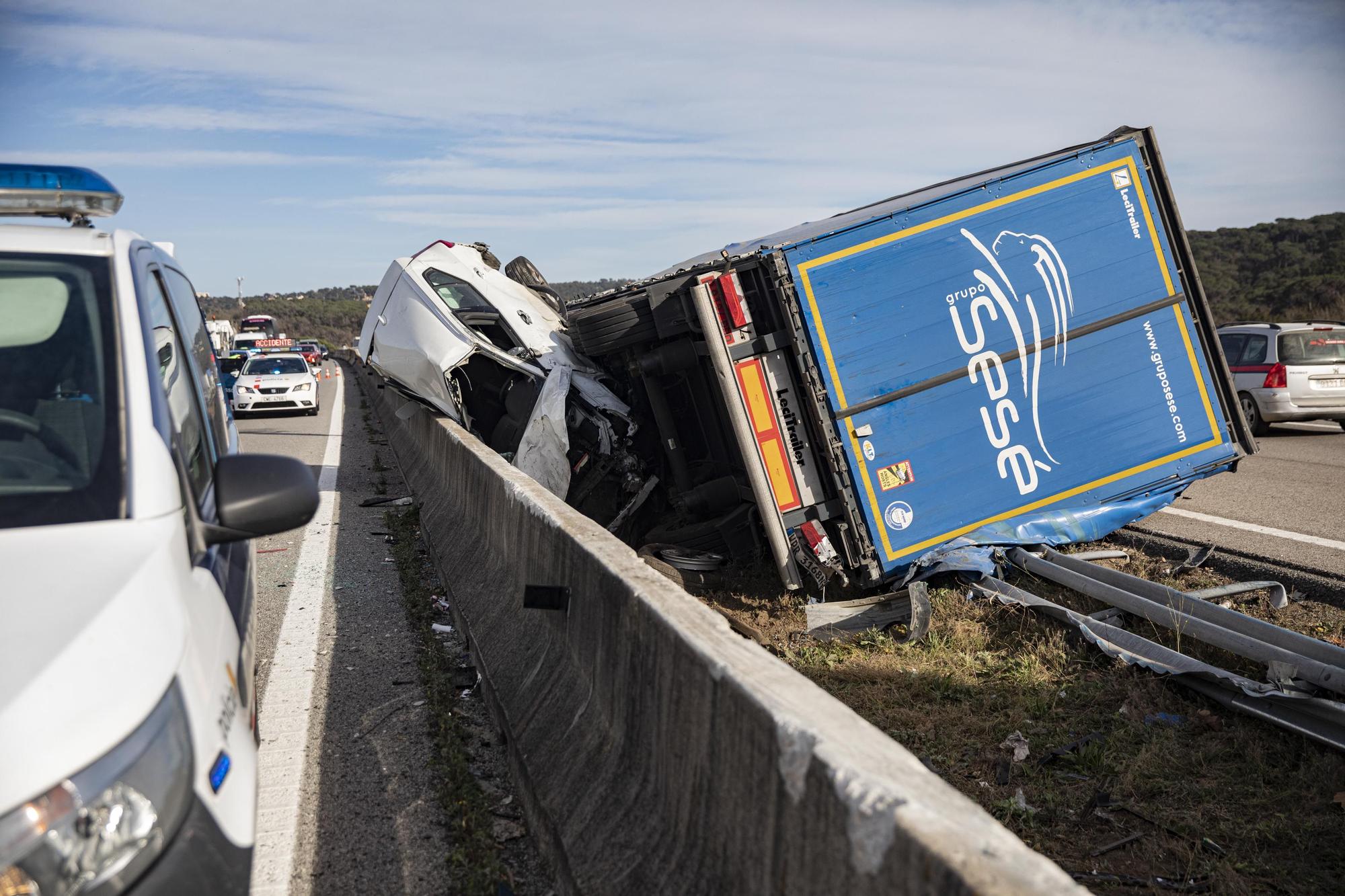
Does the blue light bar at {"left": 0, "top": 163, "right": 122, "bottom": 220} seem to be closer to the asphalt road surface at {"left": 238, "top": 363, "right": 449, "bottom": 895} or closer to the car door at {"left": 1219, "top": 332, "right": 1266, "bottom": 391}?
the asphalt road surface at {"left": 238, "top": 363, "right": 449, "bottom": 895}

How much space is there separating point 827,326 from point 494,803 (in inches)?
163

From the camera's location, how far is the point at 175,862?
1.92 meters

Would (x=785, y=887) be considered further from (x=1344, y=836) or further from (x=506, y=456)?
(x=506, y=456)

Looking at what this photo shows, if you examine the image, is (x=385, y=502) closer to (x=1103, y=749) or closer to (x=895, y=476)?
(x=895, y=476)

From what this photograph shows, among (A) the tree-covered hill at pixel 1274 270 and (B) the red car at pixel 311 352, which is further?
(B) the red car at pixel 311 352

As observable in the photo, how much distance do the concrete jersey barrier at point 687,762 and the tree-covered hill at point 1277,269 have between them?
3440cm

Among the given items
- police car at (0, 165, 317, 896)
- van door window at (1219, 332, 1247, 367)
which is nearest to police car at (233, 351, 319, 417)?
van door window at (1219, 332, 1247, 367)

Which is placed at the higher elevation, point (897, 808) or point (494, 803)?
point (897, 808)

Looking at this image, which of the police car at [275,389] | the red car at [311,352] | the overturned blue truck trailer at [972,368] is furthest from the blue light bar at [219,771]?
the red car at [311,352]

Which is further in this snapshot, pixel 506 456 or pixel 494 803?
pixel 506 456

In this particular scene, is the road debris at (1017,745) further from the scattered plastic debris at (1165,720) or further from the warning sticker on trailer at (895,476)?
the warning sticker on trailer at (895,476)

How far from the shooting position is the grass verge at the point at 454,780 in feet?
11.4

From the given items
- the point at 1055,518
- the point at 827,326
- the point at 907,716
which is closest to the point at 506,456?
the point at 827,326

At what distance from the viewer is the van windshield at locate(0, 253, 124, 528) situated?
2.54 meters
